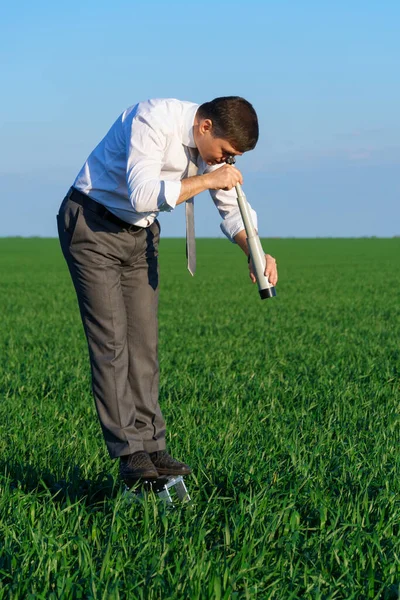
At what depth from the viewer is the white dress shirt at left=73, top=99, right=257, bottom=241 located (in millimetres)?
4309

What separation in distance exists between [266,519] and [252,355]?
7.11 metres

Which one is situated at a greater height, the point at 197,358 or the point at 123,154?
the point at 123,154

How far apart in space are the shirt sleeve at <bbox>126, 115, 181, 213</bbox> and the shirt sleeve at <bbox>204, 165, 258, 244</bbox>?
0.81 meters

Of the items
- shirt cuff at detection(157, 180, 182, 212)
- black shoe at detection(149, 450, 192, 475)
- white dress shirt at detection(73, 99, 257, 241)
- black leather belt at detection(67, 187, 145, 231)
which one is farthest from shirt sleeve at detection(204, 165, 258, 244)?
black shoe at detection(149, 450, 192, 475)

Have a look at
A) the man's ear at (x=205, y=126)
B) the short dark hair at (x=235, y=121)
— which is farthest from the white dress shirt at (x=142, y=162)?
the short dark hair at (x=235, y=121)

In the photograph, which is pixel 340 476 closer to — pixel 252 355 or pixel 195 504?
pixel 195 504

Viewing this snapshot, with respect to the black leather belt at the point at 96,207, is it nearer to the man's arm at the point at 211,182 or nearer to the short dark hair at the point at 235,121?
the man's arm at the point at 211,182

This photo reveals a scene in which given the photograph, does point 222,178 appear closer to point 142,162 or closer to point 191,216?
point 142,162

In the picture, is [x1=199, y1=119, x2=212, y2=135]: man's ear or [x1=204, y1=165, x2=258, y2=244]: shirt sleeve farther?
[x1=204, y1=165, x2=258, y2=244]: shirt sleeve

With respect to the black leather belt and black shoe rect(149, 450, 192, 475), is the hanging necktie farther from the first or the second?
black shoe rect(149, 450, 192, 475)

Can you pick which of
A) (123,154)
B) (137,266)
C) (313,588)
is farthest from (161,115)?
(313,588)

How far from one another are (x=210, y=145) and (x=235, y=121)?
23 cm

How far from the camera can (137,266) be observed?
5.11 m

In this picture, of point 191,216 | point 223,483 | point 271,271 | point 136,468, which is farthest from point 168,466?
point 191,216
